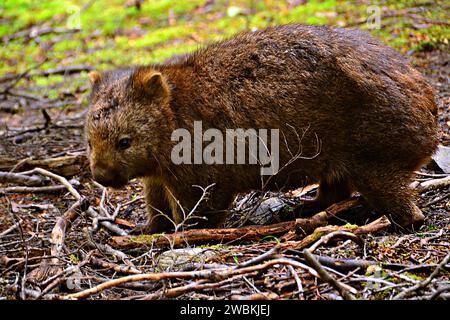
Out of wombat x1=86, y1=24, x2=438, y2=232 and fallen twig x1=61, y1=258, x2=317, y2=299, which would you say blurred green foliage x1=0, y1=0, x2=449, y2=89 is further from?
fallen twig x1=61, y1=258, x2=317, y2=299

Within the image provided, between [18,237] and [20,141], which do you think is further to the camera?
[20,141]

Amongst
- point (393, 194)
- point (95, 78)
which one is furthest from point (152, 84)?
point (393, 194)

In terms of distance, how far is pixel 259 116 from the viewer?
5.99 meters

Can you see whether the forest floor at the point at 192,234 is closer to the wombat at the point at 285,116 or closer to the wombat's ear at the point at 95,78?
the wombat at the point at 285,116

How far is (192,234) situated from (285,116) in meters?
1.46

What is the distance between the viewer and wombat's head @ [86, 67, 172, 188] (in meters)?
5.82

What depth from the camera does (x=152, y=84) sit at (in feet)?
19.5

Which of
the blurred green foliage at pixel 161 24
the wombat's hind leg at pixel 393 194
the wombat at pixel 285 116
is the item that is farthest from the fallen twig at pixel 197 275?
the blurred green foliage at pixel 161 24

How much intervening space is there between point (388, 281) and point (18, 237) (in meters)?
3.43

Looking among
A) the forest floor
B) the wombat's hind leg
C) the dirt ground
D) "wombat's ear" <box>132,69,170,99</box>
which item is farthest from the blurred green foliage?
"wombat's ear" <box>132,69,170,99</box>

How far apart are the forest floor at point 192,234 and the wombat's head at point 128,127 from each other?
54 centimetres

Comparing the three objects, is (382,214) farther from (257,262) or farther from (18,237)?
(18,237)
